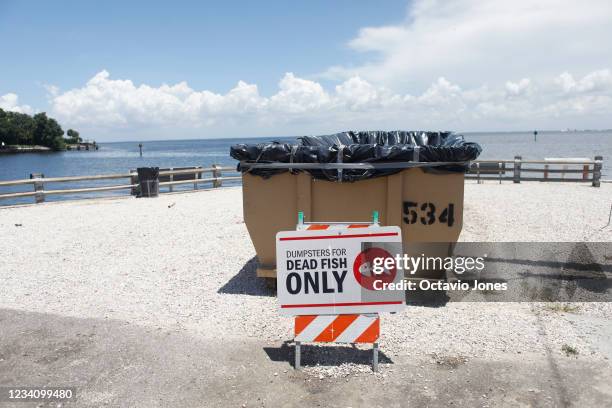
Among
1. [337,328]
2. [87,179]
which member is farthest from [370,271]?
[87,179]

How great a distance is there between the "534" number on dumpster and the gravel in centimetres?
103

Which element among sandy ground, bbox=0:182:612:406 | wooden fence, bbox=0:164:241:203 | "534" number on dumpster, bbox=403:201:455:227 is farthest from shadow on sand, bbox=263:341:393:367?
wooden fence, bbox=0:164:241:203

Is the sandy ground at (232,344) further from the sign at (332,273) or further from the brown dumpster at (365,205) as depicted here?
the brown dumpster at (365,205)

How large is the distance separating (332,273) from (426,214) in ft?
6.15

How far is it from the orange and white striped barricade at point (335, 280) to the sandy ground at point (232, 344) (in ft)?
1.19

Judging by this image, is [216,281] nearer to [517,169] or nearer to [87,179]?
[87,179]

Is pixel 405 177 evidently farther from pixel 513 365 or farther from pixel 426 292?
pixel 513 365

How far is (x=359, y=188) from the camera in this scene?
568cm

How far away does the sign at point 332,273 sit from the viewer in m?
4.26

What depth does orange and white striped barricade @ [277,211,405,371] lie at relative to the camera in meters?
4.24

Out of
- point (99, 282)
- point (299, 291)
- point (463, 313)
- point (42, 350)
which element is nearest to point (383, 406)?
point (299, 291)

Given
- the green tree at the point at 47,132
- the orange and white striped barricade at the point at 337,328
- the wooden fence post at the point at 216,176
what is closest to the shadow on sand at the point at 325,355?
the orange and white striped barricade at the point at 337,328

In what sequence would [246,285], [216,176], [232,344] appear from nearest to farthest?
[232,344] → [246,285] → [216,176]

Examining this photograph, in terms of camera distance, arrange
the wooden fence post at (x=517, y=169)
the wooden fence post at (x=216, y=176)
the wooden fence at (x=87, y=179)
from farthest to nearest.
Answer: the wooden fence post at (x=216, y=176)
the wooden fence post at (x=517, y=169)
the wooden fence at (x=87, y=179)
